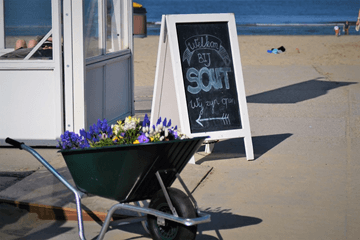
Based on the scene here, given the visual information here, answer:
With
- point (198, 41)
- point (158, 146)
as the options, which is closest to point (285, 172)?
point (198, 41)

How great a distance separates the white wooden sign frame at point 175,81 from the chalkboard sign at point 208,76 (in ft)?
0.20

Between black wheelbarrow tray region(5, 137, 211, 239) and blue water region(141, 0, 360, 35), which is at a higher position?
blue water region(141, 0, 360, 35)

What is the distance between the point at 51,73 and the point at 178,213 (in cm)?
359

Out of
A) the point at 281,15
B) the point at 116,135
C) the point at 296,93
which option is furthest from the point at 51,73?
the point at 281,15

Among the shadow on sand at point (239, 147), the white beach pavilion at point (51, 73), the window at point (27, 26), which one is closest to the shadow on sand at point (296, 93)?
the shadow on sand at point (239, 147)

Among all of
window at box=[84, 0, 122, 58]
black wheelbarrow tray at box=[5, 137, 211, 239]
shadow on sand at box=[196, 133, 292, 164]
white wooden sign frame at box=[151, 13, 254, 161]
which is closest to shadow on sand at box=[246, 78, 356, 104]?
shadow on sand at box=[196, 133, 292, 164]

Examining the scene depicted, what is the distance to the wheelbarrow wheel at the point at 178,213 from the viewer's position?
132 inches

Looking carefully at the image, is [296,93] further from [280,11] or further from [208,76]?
[280,11]

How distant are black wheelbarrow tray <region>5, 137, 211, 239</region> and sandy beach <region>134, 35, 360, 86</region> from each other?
33.1ft

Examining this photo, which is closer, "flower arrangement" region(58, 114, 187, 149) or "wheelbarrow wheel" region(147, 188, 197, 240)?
"wheelbarrow wheel" region(147, 188, 197, 240)

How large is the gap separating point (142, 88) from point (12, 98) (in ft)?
21.0

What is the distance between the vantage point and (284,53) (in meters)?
21.3

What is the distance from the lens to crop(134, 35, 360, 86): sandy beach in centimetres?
1748

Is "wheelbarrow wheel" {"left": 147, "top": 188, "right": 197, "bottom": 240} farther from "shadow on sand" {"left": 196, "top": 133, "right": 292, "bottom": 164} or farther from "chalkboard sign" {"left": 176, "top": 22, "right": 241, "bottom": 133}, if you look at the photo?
"shadow on sand" {"left": 196, "top": 133, "right": 292, "bottom": 164}
